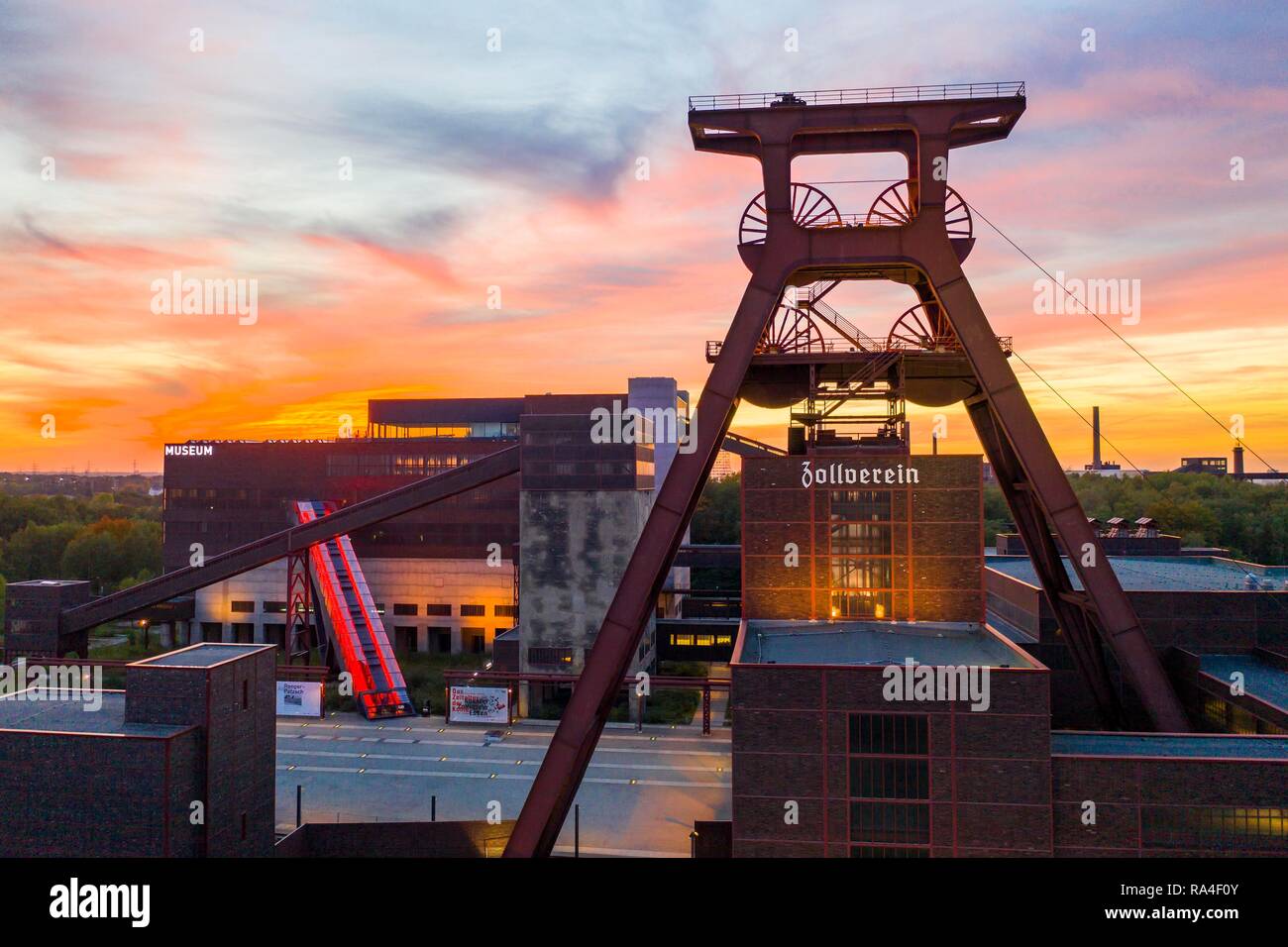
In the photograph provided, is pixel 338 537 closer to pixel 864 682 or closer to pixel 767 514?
pixel 767 514

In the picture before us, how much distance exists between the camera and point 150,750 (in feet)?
57.3

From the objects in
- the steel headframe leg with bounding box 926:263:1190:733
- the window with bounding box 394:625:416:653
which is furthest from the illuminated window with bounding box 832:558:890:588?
the window with bounding box 394:625:416:653

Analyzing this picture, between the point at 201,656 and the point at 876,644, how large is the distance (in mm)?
18422

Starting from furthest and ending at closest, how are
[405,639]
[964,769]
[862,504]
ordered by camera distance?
[405,639] → [862,504] → [964,769]

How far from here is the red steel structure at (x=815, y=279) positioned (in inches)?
706

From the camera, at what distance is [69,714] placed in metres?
19.5

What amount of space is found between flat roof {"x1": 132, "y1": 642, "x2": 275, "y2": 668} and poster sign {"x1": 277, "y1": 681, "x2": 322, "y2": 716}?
699 inches

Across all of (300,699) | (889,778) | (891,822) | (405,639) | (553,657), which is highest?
(889,778)

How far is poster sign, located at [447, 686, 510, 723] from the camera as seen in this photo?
122ft

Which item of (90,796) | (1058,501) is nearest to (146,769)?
(90,796)

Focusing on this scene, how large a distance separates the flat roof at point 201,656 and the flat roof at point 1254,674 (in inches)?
1073

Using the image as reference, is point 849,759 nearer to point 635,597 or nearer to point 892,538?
point 635,597

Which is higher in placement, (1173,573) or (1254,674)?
(1173,573)

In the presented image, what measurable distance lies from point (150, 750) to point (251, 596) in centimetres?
3830
